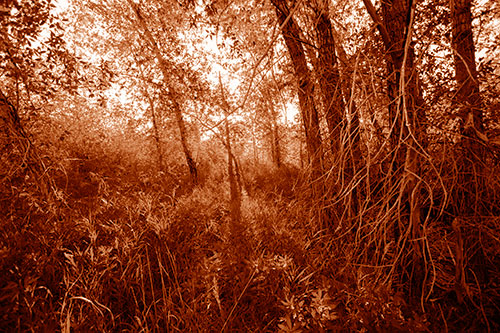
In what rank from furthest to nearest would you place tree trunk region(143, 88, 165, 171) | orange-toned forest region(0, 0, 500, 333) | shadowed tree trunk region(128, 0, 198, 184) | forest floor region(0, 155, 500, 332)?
tree trunk region(143, 88, 165, 171) < shadowed tree trunk region(128, 0, 198, 184) < forest floor region(0, 155, 500, 332) < orange-toned forest region(0, 0, 500, 333)

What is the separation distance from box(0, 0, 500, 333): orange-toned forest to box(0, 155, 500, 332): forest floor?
0.08 feet

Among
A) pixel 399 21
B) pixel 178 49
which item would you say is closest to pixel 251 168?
pixel 178 49

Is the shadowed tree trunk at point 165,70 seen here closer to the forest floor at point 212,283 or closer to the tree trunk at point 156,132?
the tree trunk at point 156,132

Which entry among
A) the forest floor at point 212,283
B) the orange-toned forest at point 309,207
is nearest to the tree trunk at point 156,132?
the orange-toned forest at point 309,207

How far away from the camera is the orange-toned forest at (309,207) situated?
1.55m

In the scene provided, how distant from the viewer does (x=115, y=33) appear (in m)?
8.99

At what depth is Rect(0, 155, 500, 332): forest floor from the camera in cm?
193

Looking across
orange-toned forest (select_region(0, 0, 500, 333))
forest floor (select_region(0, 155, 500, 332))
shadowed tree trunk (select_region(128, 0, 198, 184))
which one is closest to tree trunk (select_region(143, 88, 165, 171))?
shadowed tree trunk (select_region(128, 0, 198, 184))

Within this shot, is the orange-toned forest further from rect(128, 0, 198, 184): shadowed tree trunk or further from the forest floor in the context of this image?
rect(128, 0, 198, 184): shadowed tree trunk

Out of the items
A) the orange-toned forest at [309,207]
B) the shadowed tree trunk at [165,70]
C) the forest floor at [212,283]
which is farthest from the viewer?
the shadowed tree trunk at [165,70]

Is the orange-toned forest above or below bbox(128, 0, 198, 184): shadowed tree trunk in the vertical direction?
below

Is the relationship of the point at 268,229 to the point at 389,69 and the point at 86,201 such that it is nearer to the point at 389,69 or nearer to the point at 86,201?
the point at 389,69

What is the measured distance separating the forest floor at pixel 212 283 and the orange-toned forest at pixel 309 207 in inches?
0.9

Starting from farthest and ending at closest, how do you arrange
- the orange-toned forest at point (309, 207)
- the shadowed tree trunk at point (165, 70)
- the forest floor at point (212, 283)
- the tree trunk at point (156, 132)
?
1. the tree trunk at point (156, 132)
2. the shadowed tree trunk at point (165, 70)
3. the forest floor at point (212, 283)
4. the orange-toned forest at point (309, 207)
